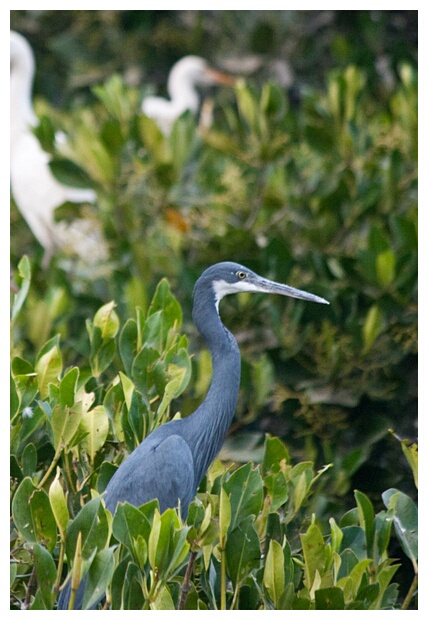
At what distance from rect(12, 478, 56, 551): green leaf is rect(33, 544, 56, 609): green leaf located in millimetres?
84

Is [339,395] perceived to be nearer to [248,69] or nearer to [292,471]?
[292,471]

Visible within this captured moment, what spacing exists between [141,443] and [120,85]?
2529mm

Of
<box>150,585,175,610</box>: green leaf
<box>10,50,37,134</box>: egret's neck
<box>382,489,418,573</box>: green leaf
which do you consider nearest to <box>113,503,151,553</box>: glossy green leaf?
<box>150,585,175,610</box>: green leaf

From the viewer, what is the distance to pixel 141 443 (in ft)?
8.21

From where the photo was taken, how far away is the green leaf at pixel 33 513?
2.14 metres

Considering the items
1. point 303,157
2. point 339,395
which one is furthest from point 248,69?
point 339,395

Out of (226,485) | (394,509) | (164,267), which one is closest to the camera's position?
(226,485)

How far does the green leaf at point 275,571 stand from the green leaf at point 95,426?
530mm

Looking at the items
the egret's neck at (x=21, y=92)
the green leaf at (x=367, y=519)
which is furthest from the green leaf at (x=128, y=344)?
the egret's neck at (x=21, y=92)

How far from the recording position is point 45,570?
2.08 m

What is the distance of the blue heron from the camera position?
2471mm

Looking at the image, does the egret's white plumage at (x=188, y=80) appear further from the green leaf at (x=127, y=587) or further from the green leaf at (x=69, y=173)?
the green leaf at (x=127, y=587)

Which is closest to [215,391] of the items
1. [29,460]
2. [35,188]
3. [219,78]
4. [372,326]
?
[29,460]

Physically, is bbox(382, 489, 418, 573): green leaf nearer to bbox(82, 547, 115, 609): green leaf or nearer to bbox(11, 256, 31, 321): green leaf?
bbox(82, 547, 115, 609): green leaf
